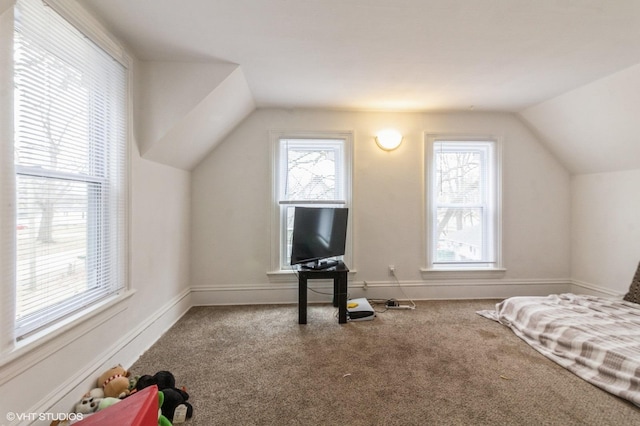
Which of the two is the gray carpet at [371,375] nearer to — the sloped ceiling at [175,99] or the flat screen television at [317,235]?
the flat screen television at [317,235]

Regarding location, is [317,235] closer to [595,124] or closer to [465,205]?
[465,205]

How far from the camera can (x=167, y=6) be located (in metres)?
1.59

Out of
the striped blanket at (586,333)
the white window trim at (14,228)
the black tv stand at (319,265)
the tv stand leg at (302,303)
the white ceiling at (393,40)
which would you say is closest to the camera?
the white window trim at (14,228)

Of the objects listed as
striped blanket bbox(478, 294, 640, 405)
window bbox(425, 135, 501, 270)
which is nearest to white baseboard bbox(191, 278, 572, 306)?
window bbox(425, 135, 501, 270)

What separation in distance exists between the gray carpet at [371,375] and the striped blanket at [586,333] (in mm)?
98

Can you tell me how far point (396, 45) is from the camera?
1969 millimetres

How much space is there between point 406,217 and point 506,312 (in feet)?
4.75

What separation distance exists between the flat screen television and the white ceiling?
1324 millimetres

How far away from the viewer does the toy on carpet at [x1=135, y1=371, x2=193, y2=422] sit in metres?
1.50

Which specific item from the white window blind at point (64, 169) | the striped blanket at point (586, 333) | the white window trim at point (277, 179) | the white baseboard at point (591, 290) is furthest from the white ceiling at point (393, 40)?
the white baseboard at point (591, 290)

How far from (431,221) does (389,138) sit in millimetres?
1198

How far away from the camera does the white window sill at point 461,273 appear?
3.39 metres

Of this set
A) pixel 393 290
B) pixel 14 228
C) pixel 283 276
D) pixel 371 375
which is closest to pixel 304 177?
pixel 283 276

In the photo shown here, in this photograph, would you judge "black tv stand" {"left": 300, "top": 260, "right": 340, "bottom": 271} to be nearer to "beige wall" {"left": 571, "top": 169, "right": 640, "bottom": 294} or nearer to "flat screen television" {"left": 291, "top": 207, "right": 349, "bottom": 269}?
"flat screen television" {"left": 291, "top": 207, "right": 349, "bottom": 269}
